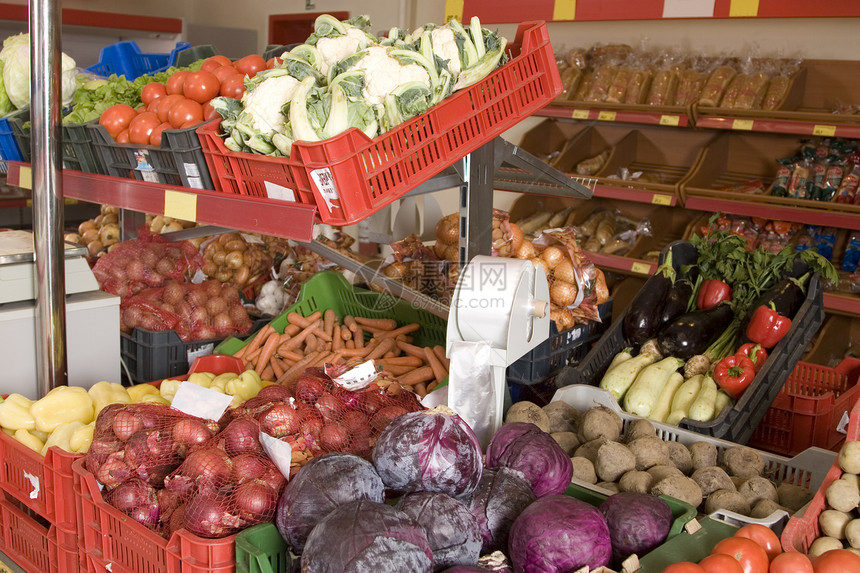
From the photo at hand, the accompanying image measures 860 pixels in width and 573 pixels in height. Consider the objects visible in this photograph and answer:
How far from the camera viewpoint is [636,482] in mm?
1763

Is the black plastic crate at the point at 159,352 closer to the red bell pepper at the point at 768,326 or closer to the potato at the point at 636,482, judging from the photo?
the potato at the point at 636,482

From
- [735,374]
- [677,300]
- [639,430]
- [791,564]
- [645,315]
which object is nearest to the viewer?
[791,564]

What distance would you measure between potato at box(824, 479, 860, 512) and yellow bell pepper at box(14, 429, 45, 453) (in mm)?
1842

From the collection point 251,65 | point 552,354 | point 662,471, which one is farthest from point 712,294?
point 251,65

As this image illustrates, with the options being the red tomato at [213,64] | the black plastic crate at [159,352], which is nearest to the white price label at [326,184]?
the red tomato at [213,64]

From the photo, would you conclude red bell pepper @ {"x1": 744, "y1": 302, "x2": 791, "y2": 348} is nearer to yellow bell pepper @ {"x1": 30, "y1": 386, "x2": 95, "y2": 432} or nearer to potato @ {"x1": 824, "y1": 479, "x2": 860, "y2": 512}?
potato @ {"x1": 824, "y1": 479, "x2": 860, "y2": 512}

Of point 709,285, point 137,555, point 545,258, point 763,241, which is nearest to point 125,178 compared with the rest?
point 137,555

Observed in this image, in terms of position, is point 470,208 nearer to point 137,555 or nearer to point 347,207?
point 347,207

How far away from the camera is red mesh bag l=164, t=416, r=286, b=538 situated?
1.47 meters

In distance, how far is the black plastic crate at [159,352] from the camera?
269 centimetres

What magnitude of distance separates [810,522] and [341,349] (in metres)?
1.55

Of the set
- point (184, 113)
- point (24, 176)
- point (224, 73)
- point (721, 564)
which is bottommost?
point (721, 564)

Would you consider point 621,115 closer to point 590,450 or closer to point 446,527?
point 590,450

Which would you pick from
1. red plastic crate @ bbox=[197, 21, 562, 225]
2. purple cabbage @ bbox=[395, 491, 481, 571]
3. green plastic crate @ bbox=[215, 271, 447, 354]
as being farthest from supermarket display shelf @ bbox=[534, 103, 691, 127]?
purple cabbage @ bbox=[395, 491, 481, 571]
